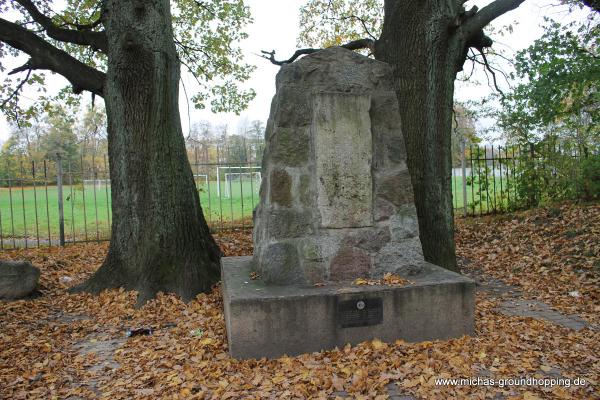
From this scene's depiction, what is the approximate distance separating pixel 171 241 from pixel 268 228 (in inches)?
91.7

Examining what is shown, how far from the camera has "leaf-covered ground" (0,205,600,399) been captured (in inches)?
136

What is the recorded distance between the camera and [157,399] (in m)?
3.38

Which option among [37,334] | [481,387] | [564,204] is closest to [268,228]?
[481,387]

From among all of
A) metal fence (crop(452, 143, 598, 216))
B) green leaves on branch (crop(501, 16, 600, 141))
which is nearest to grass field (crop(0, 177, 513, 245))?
metal fence (crop(452, 143, 598, 216))

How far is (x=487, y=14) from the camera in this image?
662 centimetres

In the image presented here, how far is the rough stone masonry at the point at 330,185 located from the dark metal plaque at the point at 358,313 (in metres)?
0.38

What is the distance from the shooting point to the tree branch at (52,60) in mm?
7043

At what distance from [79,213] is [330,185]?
A: 69.2ft

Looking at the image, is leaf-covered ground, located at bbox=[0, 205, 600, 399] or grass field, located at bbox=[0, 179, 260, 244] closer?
leaf-covered ground, located at bbox=[0, 205, 600, 399]

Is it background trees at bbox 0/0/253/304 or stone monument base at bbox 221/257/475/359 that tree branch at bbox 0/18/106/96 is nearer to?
background trees at bbox 0/0/253/304

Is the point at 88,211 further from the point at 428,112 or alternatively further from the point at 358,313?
the point at 358,313

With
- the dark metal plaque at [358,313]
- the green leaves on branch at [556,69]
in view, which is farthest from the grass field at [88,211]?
the dark metal plaque at [358,313]

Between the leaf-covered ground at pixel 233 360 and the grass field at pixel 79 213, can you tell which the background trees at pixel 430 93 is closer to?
the leaf-covered ground at pixel 233 360

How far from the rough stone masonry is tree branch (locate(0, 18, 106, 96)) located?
13.2 feet
